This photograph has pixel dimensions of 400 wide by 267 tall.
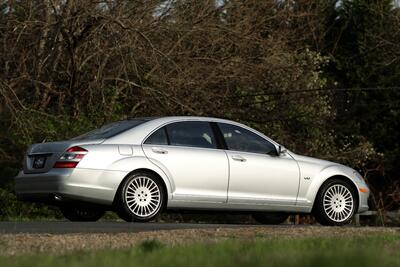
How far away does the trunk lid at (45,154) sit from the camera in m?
12.8

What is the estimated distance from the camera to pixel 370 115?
1220 inches


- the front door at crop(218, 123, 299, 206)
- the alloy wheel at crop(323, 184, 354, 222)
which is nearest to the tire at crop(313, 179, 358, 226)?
the alloy wheel at crop(323, 184, 354, 222)

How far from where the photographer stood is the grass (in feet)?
23.1

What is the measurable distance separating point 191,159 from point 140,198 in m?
0.92

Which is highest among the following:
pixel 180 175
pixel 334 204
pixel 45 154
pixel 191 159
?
pixel 45 154

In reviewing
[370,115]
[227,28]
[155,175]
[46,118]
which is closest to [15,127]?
[46,118]

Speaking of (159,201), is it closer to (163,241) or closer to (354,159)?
(163,241)

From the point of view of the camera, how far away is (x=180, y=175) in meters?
13.1

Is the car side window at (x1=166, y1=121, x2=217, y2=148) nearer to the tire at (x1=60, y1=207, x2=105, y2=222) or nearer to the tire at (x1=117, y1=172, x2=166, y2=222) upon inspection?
the tire at (x1=117, y1=172, x2=166, y2=222)

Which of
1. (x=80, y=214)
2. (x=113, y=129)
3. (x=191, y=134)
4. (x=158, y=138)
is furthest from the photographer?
(x=80, y=214)

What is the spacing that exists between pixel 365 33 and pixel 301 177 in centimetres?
1807

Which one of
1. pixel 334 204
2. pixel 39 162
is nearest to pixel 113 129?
pixel 39 162

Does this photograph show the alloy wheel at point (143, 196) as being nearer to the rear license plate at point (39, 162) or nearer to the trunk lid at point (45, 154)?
the trunk lid at point (45, 154)

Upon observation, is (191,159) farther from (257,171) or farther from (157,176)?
(257,171)
